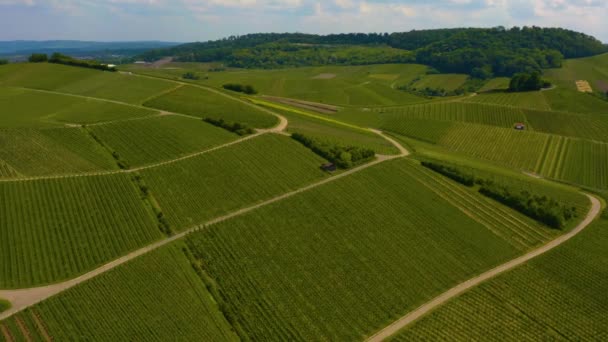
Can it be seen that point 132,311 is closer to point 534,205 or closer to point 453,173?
point 453,173

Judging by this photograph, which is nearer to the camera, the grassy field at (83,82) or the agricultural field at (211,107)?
the agricultural field at (211,107)

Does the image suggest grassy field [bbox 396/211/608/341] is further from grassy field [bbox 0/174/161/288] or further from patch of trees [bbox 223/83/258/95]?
patch of trees [bbox 223/83/258/95]

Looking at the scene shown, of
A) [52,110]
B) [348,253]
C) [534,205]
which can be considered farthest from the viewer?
[52,110]

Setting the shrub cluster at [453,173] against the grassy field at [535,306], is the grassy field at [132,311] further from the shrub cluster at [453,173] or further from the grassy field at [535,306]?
the shrub cluster at [453,173]

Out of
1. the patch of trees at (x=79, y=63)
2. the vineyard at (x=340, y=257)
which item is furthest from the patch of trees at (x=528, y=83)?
the patch of trees at (x=79, y=63)

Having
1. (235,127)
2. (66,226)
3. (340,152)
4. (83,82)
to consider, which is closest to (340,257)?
(340,152)

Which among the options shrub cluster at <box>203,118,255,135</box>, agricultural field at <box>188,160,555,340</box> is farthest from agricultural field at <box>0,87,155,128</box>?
agricultural field at <box>188,160,555,340</box>

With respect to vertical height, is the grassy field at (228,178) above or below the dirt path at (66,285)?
above
